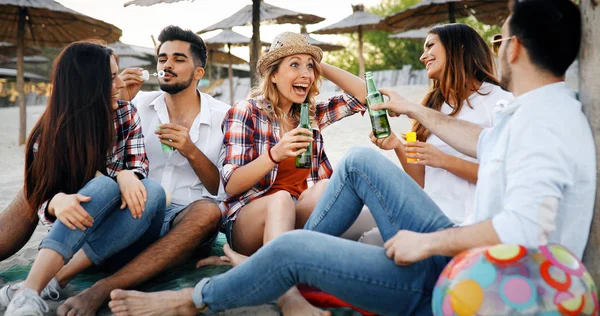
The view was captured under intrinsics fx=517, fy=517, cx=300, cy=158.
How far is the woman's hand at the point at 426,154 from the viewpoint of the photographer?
2.74 metres

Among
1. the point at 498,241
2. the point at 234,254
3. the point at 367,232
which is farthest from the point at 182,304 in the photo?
the point at 498,241

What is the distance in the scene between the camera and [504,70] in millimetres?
1926

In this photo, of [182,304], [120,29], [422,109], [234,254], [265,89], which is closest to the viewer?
[182,304]

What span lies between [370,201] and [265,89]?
1.33 meters

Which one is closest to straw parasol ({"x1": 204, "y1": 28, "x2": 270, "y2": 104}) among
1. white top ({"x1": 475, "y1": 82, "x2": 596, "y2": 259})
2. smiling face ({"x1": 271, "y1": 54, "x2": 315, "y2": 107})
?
smiling face ({"x1": 271, "y1": 54, "x2": 315, "y2": 107})

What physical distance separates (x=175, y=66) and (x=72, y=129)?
105 cm

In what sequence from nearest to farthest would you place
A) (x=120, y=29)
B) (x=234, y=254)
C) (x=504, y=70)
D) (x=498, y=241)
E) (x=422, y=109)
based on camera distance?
(x=498, y=241)
(x=504, y=70)
(x=422, y=109)
(x=234, y=254)
(x=120, y=29)

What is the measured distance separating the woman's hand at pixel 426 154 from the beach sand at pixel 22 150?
1.08 metres

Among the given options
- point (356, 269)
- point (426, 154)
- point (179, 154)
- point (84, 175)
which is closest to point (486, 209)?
point (356, 269)

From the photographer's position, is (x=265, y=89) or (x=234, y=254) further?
(x=265, y=89)

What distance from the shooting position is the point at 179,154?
12.0 ft

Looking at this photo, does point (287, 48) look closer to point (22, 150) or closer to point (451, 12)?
point (451, 12)

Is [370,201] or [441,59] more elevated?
[441,59]

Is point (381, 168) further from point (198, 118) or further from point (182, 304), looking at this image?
point (198, 118)
